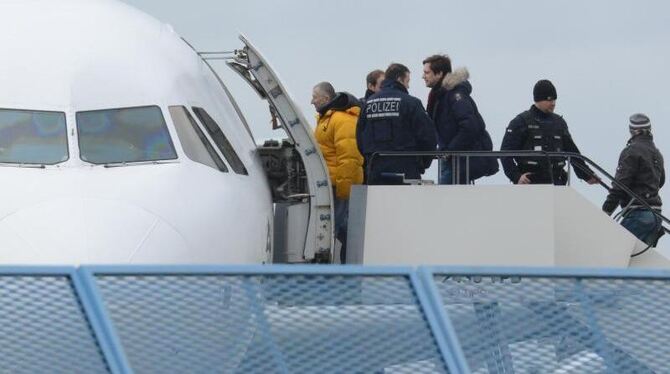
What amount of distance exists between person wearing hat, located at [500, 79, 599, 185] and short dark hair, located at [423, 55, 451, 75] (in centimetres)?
98

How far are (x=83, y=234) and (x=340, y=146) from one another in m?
7.28

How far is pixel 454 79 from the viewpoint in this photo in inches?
736

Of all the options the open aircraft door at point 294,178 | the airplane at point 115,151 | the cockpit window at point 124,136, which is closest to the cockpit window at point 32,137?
the airplane at point 115,151

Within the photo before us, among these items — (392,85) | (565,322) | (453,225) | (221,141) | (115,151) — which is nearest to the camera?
(565,322)

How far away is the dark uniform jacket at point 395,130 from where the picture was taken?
1800 centimetres

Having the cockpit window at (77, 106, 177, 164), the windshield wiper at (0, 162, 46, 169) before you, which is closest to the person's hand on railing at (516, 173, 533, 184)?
the cockpit window at (77, 106, 177, 164)

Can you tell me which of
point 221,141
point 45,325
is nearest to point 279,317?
point 45,325

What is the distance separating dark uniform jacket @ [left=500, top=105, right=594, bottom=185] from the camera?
1898 centimetres

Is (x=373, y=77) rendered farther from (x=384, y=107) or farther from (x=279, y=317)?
(x=279, y=317)

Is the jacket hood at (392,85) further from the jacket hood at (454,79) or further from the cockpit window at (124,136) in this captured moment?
the cockpit window at (124,136)

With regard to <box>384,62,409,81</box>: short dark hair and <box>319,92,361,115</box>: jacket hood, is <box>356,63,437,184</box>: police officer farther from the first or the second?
<box>319,92,361,115</box>: jacket hood

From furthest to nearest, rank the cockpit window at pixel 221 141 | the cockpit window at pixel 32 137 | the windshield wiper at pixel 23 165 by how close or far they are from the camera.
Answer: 1. the cockpit window at pixel 221 141
2. the cockpit window at pixel 32 137
3. the windshield wiper at pixel 23 165

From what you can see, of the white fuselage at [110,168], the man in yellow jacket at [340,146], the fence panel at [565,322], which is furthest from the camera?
the man in yellow jacket at [340,146]

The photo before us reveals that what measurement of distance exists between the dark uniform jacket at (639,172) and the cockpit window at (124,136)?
305 inches
